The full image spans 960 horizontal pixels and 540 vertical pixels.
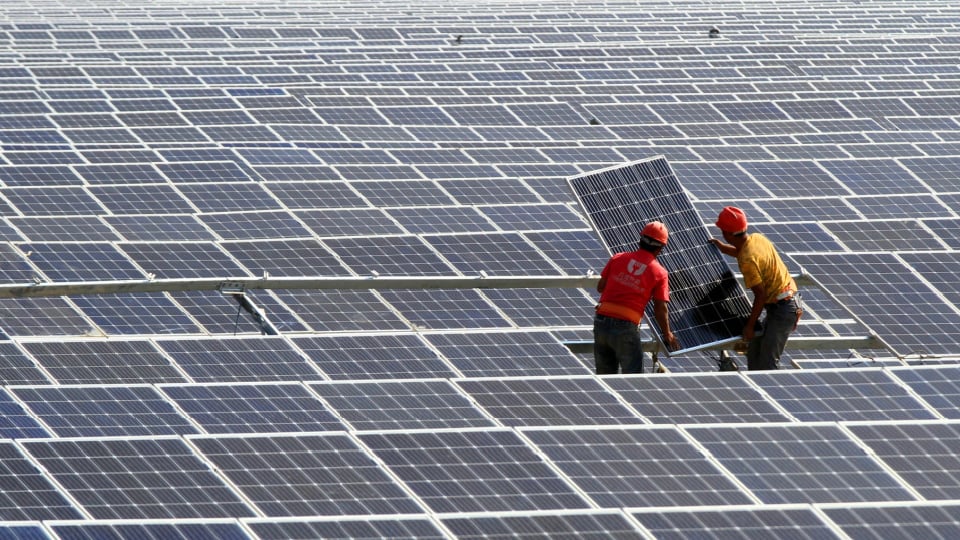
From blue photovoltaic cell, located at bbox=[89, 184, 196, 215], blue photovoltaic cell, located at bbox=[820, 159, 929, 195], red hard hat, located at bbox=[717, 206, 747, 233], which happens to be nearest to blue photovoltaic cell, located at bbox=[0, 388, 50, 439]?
red hard hat, located at bbox=[717, 206, 747, 233]

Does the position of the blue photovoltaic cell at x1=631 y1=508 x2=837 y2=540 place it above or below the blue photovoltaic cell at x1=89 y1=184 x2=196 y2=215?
above

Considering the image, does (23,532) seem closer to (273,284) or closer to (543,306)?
(273,284)

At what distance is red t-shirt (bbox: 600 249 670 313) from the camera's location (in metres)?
13.9

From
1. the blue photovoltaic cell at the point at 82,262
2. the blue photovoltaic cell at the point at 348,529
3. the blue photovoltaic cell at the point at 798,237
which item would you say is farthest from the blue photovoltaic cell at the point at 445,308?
the blue photovoltaic cell at the point at 348,529

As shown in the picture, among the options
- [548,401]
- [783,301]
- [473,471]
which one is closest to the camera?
[473,471]

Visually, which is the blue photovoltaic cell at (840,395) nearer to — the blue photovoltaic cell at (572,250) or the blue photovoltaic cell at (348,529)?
the blue photovoltaic cell at (348,529)

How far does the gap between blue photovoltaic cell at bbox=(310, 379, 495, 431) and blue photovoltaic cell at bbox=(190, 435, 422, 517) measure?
1233 millimetres

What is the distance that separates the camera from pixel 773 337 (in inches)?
585

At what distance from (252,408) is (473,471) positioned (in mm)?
3123

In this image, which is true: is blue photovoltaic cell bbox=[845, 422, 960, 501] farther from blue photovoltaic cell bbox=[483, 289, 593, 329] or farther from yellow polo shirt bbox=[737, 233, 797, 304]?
blue photovoltaic cell bbox=[483, 289, 593, 329]

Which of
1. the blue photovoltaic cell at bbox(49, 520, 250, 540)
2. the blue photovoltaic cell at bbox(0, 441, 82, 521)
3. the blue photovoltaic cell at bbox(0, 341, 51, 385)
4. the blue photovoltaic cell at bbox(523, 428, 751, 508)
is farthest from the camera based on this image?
the blue photovoltaic cell at bbox(0, 341, 51, 385)

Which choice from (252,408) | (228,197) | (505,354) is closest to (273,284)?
(505,354)

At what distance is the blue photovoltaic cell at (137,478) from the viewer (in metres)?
10.0

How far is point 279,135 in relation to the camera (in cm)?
2839
